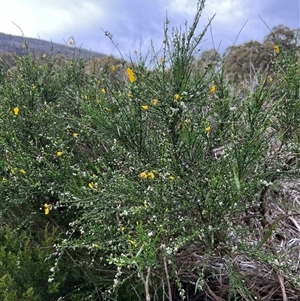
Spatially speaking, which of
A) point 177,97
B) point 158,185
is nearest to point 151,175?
point 158,185

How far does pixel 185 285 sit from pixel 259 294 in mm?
548

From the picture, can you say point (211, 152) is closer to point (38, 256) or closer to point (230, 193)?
point (230, 193)

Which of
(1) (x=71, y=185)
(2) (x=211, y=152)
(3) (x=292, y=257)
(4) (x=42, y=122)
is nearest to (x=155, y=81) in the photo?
(2) (x=211, y=152)

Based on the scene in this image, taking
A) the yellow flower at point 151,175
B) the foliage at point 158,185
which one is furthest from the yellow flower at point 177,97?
the yellow flower at point 151,175

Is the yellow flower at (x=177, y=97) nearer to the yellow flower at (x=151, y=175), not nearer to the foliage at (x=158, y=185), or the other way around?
the foliage at (x=158, y=185)

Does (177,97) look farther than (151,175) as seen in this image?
Yes

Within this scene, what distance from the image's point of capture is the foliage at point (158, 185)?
6.58 feet

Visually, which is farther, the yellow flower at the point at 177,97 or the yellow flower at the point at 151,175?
the yellow flower at the point at 177,97

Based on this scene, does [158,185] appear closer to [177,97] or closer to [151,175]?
[151,175]

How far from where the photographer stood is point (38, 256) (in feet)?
8.40

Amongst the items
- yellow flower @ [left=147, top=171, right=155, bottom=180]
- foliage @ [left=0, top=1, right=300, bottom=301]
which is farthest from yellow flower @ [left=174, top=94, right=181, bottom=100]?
yellow flower @ [left=147, top=171, right=155, bottom=180]

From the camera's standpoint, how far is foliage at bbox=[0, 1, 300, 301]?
2.01 metres

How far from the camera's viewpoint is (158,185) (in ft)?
6.77

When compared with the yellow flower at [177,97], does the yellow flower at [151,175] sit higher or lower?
lower
